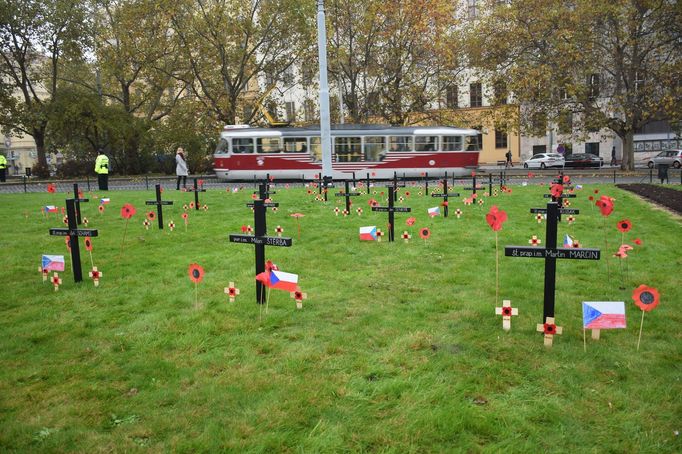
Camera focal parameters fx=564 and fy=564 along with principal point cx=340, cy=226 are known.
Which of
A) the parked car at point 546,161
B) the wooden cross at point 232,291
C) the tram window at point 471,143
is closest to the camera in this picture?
the wooden cross at point 232,291

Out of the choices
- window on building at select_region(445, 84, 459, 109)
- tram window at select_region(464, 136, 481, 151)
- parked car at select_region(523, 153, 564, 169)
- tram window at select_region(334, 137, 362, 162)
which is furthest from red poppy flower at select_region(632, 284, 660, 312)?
parked car at select_region(523, 153, 564, 169)

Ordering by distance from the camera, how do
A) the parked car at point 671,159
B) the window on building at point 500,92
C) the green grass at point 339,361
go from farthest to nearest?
1. the parked car at point 671,159
2. the window on building at point 500,92
3. the green grass at point 339,361

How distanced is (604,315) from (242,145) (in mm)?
26196

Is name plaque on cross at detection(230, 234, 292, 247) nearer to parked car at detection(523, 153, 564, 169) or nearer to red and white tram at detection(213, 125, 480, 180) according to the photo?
red and white tram at detection(213, 125, 480, 180)

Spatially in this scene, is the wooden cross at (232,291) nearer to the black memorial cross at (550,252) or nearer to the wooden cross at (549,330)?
the black memorial cross at (550,252)

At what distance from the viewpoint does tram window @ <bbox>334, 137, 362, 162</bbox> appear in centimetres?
2909

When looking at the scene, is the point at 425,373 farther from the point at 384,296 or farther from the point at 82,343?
the point at 82,343

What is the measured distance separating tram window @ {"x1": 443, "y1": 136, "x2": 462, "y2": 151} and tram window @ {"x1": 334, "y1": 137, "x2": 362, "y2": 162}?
4612 millimetres

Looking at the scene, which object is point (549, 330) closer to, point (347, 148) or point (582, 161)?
point (347, 148)

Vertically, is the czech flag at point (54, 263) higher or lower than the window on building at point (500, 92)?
lower

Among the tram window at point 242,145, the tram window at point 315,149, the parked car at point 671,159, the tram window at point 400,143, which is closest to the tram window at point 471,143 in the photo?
the tram window at point 400,143

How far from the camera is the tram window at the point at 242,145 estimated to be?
2930cm

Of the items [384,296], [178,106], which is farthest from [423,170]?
[384,296]

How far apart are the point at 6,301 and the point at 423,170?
25017 mm
